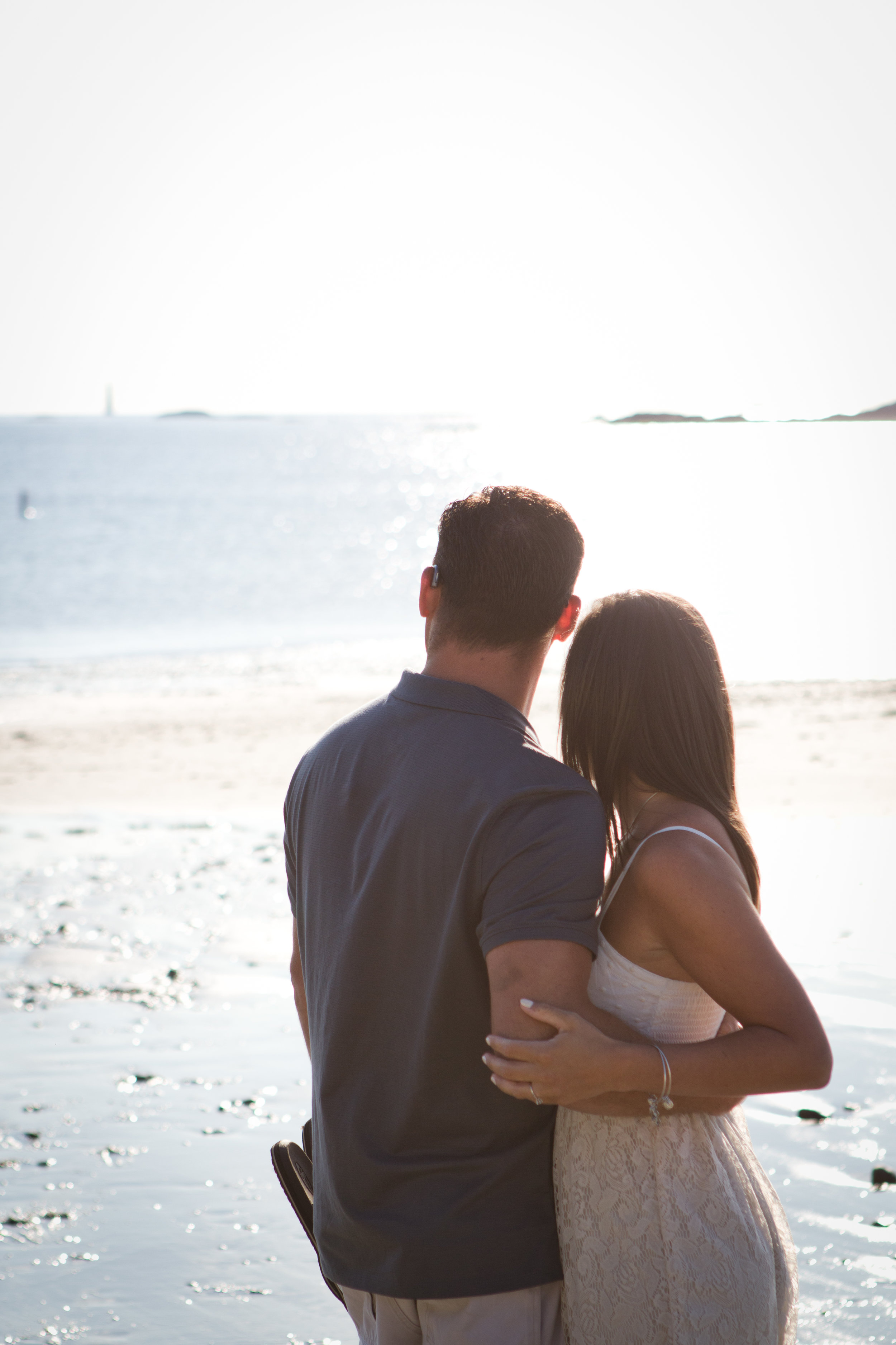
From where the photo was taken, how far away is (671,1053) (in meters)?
2.02

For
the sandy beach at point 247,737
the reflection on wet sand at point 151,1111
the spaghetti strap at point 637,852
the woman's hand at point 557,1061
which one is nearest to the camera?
the woman's hand at point 557,1061

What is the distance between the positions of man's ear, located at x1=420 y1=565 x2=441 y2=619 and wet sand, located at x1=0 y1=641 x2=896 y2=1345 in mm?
2575

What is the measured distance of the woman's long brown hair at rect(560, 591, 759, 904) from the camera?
2234 millimetres

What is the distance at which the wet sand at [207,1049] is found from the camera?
3.88 metres

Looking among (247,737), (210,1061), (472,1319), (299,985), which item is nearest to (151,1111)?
(210,1061)

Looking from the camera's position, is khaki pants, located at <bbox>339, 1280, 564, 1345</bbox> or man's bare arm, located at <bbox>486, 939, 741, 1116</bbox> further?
khaki pants, located at <bbox>339, 1280, 564, 1345</bbox>

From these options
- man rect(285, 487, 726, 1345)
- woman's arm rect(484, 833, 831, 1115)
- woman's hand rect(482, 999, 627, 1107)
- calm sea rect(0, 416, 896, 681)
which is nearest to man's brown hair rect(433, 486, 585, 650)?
man rect(285, 487, 726, 1345)

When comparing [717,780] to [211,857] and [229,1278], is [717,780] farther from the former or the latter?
[211,857]

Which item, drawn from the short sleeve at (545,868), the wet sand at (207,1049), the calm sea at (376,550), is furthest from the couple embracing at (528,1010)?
the calm sea at (376,550)

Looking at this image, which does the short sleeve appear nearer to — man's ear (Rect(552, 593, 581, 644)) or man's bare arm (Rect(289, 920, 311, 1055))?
man's ear (Rect(552, 593, 581, 644))

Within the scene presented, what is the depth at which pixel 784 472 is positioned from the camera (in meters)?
91.9

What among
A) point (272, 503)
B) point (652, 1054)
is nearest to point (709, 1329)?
point (652, 1054)

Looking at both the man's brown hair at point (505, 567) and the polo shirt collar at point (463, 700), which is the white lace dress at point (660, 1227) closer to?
the polo shirt collar at point (463, 700)

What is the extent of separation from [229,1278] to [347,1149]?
7.31 feet
